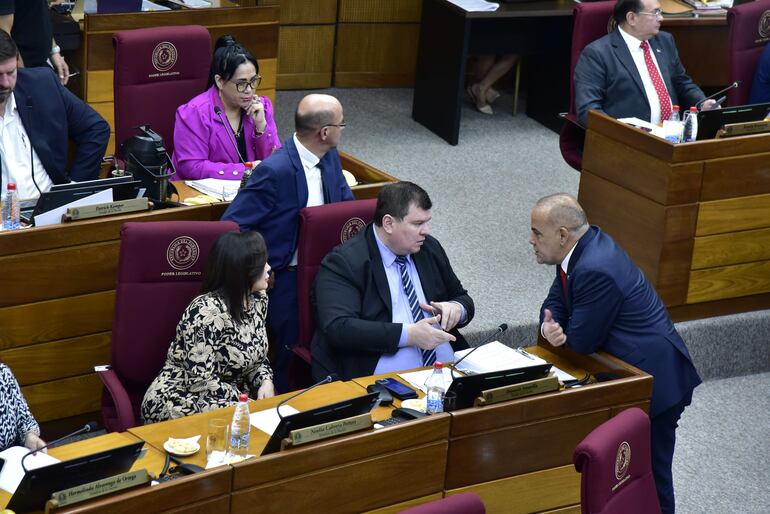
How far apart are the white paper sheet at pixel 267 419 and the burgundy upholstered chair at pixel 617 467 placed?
820mm

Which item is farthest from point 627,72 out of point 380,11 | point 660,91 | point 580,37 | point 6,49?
point 6,49

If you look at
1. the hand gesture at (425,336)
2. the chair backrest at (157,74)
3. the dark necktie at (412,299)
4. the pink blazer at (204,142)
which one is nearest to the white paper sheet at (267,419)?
the hand gesture at (425,336)

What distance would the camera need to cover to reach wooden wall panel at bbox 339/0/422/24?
7.22 m

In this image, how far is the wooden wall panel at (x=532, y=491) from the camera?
130 inches

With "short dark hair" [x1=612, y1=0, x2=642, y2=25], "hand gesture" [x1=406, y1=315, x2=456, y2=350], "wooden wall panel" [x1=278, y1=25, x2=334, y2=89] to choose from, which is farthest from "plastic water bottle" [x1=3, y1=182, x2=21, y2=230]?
"wooden wall panel" [x1=278, y1=25, x2=334, y2=89]

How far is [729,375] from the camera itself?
522 centimetres

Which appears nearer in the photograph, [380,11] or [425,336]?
[425,336]

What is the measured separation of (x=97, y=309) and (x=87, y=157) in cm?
72

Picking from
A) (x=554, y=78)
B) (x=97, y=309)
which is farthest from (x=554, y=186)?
(x=97, y=309)

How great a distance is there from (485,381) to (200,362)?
2.77ft

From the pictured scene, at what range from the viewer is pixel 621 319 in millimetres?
3619

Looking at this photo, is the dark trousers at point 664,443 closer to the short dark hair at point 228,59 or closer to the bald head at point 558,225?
the bald head at point 558,225

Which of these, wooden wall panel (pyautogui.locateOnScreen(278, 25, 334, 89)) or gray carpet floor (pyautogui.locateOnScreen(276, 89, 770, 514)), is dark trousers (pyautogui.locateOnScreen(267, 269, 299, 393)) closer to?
gray carpet floor (pyautogui.locateOnScreen(276, 89, 770, 514))

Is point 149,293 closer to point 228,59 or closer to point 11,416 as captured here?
point 11,416
